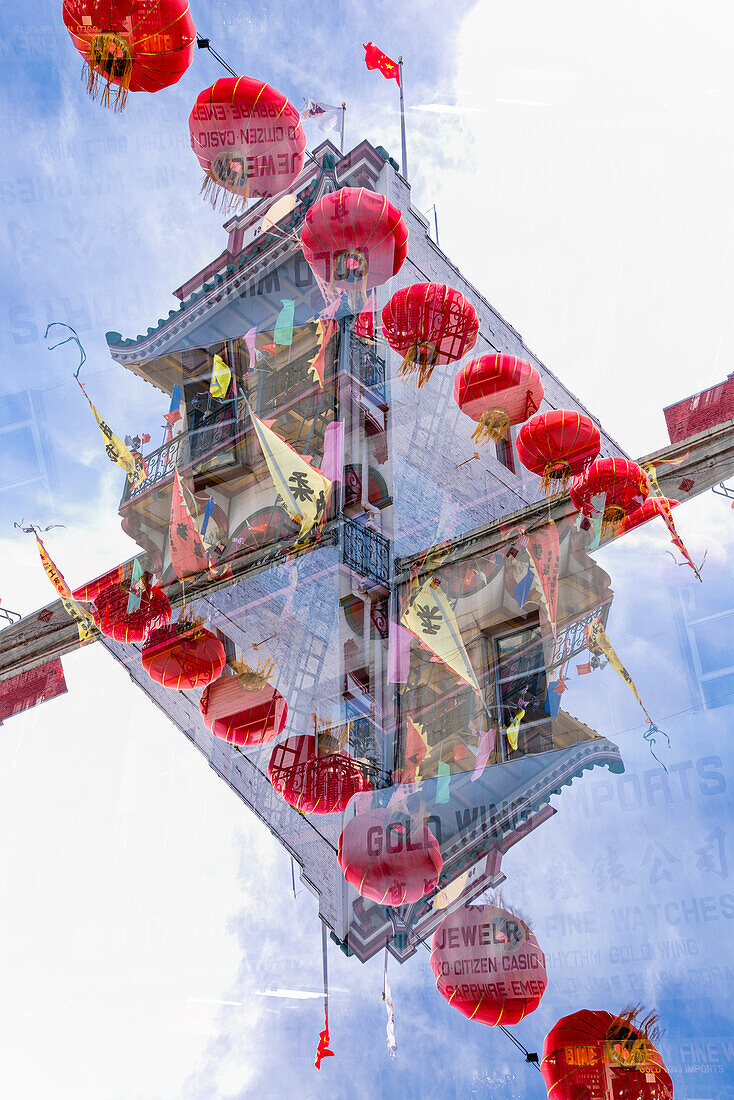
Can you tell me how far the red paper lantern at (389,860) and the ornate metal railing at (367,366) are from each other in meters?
5.75

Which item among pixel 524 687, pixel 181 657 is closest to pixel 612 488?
pixel 524 687

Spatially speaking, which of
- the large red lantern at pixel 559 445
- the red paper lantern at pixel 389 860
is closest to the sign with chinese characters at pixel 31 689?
the red paper lantern at pixel 389 860

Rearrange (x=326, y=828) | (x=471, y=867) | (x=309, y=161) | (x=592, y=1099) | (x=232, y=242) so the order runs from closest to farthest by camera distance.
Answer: (x=592, y=1099) < (x=471, y=867) < (x=326, y=828) < (x=309, y=161) < (x=232, y=242)

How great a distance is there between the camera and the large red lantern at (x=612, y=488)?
704 cm

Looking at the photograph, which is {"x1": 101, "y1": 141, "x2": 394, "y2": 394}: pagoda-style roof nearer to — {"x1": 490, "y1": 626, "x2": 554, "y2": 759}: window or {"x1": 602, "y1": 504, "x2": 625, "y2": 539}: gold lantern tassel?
{"x1": 490, "y1": 626, "x2": 554, "y2": 759}: window

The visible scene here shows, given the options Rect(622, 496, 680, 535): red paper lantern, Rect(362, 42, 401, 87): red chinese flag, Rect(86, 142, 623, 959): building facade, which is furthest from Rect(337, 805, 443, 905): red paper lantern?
Rect(362, 42, 401, 87): red chinese flag

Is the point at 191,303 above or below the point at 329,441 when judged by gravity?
above

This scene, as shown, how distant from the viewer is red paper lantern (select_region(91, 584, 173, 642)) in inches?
325

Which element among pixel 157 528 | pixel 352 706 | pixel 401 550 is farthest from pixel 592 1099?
pixel 157 528

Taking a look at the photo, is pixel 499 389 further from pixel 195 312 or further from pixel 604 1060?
pixel 604 1060

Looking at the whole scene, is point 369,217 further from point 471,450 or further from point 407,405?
point 471,450

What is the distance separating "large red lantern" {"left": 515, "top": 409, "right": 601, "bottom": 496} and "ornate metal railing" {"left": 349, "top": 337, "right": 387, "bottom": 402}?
2.68m

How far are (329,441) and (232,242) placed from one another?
16.4ft

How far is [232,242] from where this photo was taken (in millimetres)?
12461
